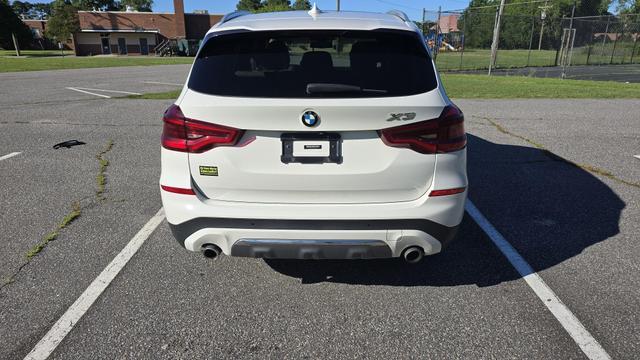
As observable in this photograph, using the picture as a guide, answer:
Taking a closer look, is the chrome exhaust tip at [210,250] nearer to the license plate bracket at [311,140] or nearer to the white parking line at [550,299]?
the license plate bracket at [311,140]

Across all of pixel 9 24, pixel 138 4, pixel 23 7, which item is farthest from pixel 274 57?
pixel 23 7

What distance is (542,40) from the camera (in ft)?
111

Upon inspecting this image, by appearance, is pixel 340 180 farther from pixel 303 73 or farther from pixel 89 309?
pixel 89 309

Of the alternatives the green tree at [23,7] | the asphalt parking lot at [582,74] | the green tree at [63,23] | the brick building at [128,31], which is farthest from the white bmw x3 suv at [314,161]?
the green tree at [23,7]

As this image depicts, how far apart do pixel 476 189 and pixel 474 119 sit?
4.86m

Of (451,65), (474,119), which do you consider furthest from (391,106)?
(451,65)

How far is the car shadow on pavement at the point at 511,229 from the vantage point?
3275mm

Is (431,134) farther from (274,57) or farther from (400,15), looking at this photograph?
(400,15)

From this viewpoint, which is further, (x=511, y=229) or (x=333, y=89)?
(x=511, y=229)

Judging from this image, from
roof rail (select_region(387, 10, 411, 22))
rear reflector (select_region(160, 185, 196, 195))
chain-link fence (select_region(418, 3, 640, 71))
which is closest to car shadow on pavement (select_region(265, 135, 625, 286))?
rear reflector (select_region(160, 185, 196, 195))

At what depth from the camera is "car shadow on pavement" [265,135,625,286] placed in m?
3.28

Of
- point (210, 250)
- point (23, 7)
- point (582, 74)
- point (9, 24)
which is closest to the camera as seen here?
point (210, 250)

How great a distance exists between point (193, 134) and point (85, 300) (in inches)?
→ 54.8

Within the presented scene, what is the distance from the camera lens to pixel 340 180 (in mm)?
2523
